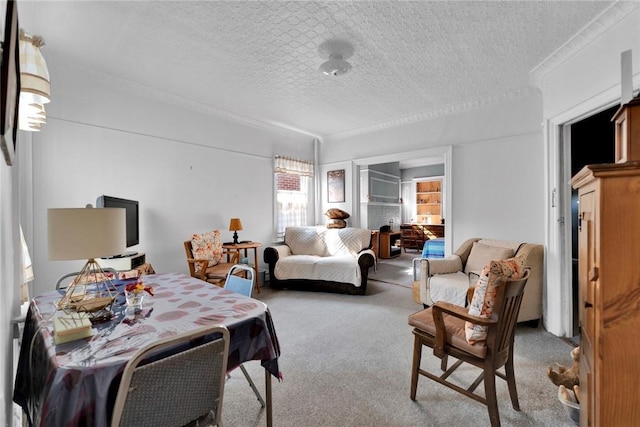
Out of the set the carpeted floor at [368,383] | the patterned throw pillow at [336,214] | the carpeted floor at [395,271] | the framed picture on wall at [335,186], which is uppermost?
the framed picture on wall at [335,186]

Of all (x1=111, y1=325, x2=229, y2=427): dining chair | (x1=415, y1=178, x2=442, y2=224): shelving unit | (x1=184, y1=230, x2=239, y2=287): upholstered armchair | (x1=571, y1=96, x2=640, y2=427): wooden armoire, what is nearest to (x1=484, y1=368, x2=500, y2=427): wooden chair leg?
(x1=571, y1=96, x2=640, y2=427): wooden armoire

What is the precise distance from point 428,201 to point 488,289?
718cm

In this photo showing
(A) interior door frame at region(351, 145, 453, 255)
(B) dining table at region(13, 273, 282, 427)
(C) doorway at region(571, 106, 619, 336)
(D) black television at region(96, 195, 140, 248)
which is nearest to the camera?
(B) dining table at region(13, 273, 282, 427)

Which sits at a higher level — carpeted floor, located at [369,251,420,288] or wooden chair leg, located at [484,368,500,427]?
wooden chair leg, located at [484,368,500,427]

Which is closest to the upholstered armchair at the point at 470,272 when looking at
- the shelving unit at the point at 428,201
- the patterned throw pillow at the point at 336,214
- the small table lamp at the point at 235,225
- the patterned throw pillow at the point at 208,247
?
the patterned throw pillow at the point at 336,214

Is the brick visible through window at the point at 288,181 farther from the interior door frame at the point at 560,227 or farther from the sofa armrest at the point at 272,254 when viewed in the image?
the interior door frame at the point at 560,227

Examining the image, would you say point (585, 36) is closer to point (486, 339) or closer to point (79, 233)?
point (486, 339)

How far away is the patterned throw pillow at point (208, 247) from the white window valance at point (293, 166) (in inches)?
67.3

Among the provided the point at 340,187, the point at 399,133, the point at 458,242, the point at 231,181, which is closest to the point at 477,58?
the point at 399,133

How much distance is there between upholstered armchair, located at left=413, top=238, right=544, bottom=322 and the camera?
2.99m

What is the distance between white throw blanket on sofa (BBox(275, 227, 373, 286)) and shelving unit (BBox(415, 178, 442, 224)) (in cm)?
430

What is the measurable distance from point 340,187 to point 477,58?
3.18 metres

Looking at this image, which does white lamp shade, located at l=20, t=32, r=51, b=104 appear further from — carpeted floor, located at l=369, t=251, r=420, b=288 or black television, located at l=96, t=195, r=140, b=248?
carpeted floor, located at l=369, t=251, r=420, b=288

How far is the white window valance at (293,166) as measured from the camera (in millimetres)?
5098
